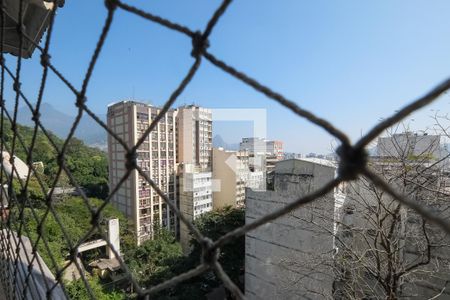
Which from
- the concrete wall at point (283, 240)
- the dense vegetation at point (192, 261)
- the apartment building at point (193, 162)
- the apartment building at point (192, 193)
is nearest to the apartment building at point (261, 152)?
the apartment building at point (193, 162)

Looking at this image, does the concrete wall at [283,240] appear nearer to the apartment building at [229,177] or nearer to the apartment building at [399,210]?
the apartment building at [399,210]

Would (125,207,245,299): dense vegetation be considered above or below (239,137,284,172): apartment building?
below

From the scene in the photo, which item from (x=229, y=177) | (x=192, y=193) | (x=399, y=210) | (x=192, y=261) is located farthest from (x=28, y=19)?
(x=229, y=177)

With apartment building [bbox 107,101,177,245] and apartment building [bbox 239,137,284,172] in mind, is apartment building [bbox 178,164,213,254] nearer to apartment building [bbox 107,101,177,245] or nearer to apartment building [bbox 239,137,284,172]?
apartment building [bbox 107,101,177,245]

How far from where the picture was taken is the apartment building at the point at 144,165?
41.1 feet

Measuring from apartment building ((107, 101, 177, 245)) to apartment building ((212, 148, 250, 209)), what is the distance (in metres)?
2.24

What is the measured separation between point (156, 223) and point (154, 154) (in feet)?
9.89

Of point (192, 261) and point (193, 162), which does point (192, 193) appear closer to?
point (193, 162)

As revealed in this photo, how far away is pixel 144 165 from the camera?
41.1 feet

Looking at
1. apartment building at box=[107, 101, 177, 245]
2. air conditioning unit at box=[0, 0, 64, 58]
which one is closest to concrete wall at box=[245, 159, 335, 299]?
air conditioning unit at box=[0, 0, 64, 58]

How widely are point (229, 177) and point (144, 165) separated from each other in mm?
4221

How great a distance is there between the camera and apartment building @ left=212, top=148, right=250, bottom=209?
1405 cm

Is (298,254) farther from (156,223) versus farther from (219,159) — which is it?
(219,159)

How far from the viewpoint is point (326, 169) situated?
4.64 metres
